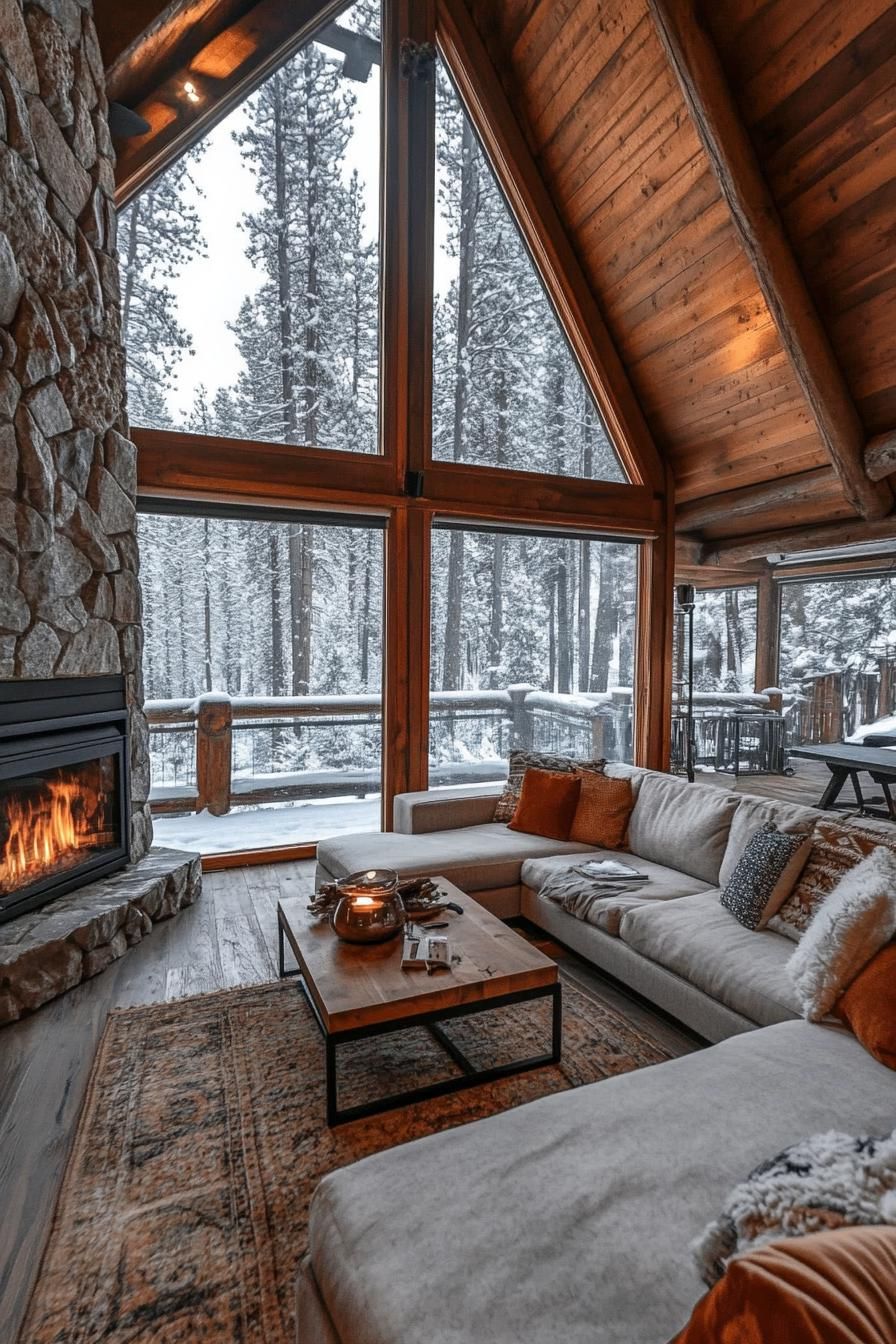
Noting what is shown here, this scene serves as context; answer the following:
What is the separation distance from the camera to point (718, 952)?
2275 millimetres

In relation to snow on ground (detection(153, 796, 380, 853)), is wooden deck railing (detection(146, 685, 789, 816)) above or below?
above

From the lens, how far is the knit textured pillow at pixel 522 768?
3.86 metres

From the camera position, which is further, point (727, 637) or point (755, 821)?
point (727, 637)

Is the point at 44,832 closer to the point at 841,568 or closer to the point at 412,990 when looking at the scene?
the point at 412,990

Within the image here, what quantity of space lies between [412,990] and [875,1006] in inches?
47.5

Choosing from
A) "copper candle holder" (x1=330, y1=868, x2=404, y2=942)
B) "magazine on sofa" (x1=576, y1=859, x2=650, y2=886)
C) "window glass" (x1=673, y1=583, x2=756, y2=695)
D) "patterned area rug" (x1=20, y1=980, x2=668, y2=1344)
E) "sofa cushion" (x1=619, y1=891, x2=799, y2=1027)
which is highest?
"window glass" (x1=673, y1=583, x2=756, y2=695)

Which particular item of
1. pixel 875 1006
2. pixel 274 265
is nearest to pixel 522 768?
pixel 875 1006

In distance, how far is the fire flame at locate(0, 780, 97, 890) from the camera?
2.95 meters

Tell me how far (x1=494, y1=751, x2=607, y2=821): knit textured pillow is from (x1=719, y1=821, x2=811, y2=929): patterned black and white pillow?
130 cm

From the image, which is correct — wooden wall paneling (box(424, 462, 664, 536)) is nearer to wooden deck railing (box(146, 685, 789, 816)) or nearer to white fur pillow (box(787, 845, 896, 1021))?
wooden deck railing (box(146, 685, 789, 816))

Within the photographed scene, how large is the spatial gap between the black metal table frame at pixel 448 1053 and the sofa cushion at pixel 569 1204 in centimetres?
54

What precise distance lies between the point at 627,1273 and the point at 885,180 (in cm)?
485

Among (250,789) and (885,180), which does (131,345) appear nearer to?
(250,789)

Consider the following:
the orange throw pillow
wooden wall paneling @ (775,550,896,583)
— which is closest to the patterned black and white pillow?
the orange throw pillow
